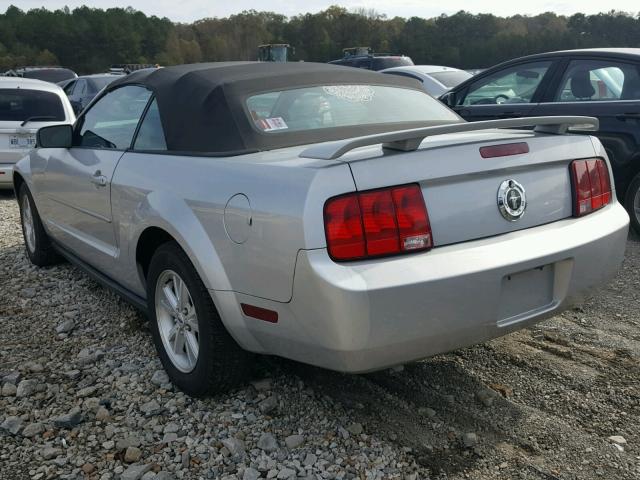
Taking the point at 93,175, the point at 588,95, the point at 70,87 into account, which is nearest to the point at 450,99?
the point at 588,95

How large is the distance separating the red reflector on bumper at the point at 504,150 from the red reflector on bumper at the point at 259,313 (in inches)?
39.3

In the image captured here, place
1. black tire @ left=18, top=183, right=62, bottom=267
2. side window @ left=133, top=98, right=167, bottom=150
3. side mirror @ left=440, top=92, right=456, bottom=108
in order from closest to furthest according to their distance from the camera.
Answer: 1. side window @ left=133, top=98, right=167, bottom=150
2. black tire @ left=18, top=183, right=62, bottom=267
3. side mirror @ left=440, top=92, right=456, bottom=108

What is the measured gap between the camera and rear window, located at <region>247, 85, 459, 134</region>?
10.3ft

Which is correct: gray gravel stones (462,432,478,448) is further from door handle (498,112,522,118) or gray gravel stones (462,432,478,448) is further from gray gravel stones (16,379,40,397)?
door handle (498,112,522,118)

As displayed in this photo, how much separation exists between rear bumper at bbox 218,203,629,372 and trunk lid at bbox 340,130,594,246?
65mm

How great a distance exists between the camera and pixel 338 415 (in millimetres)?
2893

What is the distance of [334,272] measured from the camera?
89.5 inches

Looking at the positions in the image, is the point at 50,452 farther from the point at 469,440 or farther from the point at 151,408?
the point at 469,440

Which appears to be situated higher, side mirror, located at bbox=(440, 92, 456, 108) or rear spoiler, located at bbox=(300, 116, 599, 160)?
rear spoiler, located at bbox=(300, 116, 599, 160)

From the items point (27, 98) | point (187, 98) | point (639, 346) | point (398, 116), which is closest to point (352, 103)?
point (398, 116)

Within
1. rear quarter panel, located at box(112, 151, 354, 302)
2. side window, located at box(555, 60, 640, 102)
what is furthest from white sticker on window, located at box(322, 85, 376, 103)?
side window, located at box(555, 60, 640, 102)

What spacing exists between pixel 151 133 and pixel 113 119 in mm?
703

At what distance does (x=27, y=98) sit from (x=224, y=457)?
7256 millimetres

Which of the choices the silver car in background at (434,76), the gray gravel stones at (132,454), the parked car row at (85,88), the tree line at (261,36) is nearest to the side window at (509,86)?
the silver car in background at (434,76)
